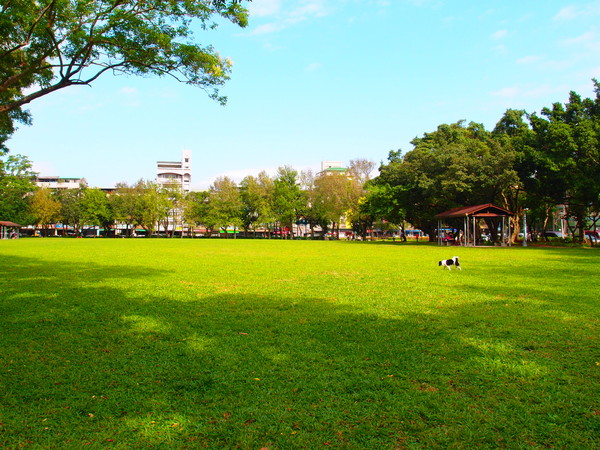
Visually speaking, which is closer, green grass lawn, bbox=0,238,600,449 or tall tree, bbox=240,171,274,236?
green grass lawn, bbox=0,238,600,449

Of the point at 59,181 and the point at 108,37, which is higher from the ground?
the point at 59,181

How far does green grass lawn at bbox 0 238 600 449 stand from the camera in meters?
2.76

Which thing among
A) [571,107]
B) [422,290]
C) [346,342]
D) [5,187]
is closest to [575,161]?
[571,107]

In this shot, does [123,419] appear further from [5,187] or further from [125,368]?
[5,187]

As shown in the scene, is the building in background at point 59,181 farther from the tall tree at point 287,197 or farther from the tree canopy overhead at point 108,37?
the tree canopy overhead at point 108,37

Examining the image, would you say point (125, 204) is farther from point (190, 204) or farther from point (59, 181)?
point (59, 181)

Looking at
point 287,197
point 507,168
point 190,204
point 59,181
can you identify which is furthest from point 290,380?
point 59,181

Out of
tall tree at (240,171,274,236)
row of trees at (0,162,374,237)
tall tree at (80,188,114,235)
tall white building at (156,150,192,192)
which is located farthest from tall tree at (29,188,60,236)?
tall white building at (156,150,192,192)

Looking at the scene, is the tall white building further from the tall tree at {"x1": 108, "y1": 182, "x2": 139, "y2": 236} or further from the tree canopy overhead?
the tree canopy overhead

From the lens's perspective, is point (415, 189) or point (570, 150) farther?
point (415, 189)

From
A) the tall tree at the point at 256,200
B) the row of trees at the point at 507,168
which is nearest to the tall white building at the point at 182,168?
the tall tree at the point at 256,200

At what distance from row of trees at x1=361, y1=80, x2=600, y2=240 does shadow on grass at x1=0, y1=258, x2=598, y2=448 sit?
2648 centimetres

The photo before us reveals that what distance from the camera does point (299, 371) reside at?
3.85 metres

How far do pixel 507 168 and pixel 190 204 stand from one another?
53.1 metres
